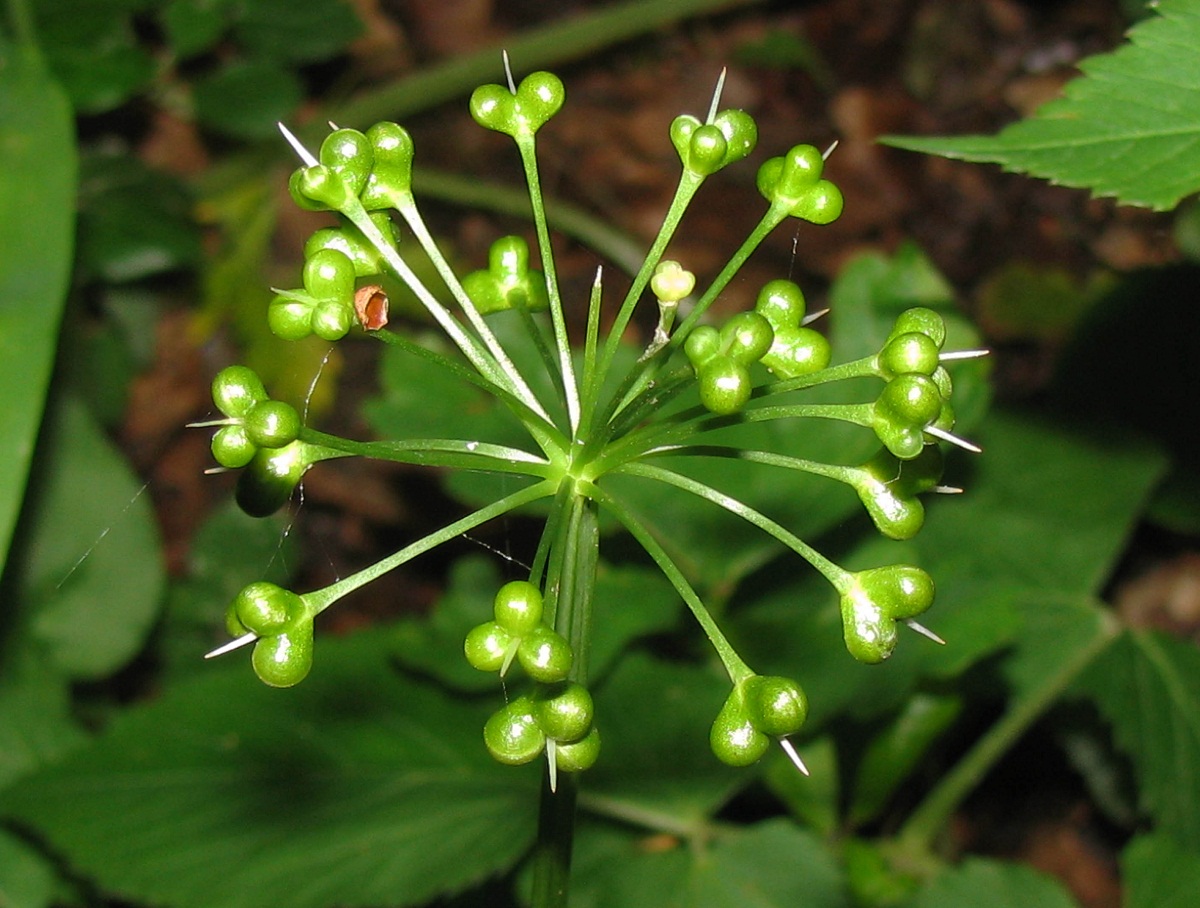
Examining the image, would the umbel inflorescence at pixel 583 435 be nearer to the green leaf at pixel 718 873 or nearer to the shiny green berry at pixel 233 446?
the shiny green berry at pixel 233 446

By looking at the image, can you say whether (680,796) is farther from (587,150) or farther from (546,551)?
(587,150)

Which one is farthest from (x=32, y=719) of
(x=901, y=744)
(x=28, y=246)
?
(x=901, y=744)

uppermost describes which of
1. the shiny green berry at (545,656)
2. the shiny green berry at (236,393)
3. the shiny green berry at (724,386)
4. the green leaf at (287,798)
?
the shiny green berry at (724,386)

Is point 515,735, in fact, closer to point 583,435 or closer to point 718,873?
point 583,435

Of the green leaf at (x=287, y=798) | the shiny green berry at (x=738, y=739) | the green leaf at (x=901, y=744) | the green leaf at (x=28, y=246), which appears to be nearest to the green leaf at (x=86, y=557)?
the green leaf at (x=287, y=798)

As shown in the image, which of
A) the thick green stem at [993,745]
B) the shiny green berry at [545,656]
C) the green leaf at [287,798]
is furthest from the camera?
the thick green stem at [993,745]

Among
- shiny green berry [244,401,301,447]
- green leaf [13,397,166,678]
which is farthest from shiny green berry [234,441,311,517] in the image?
green leaf [13,397,166,678]

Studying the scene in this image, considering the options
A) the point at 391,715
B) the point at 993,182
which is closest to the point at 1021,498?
the point at 391,715
